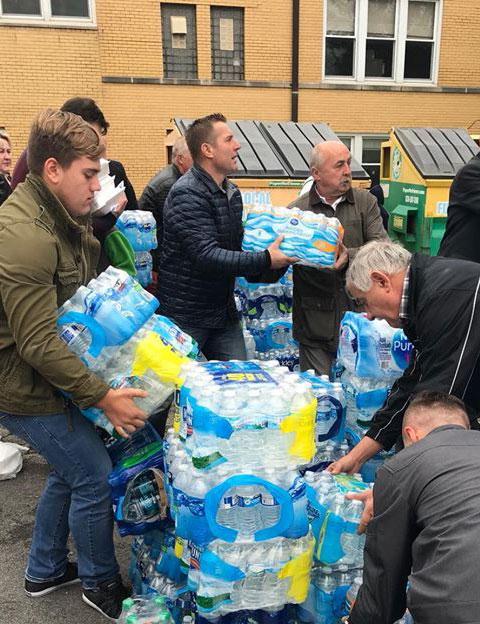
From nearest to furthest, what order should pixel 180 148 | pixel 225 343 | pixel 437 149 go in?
pixel 225 343
pixel 180 148
pixel 437 149

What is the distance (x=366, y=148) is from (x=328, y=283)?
11.7 meters

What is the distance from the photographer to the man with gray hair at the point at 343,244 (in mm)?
3857

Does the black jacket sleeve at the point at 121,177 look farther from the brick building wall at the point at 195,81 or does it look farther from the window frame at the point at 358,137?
the window frame at the point at 358,137

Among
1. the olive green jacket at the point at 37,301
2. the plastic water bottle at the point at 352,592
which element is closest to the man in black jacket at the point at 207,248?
the olive green jacket at the point at 37,301

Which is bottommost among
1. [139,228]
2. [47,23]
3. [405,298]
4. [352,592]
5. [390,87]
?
[352,592]

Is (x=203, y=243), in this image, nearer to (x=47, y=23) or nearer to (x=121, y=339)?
(x=121, y=339)

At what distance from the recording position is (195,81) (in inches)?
519

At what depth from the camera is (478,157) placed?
141 inches

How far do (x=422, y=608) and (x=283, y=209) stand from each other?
2475mm

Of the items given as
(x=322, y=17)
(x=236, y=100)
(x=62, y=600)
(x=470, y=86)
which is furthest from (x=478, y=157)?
(x=470, y=86)

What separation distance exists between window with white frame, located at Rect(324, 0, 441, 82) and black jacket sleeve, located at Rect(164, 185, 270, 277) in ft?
39.5

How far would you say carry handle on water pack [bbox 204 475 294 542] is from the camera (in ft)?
7.06

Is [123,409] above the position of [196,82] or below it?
below

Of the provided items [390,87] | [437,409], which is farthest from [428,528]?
[390,87]
